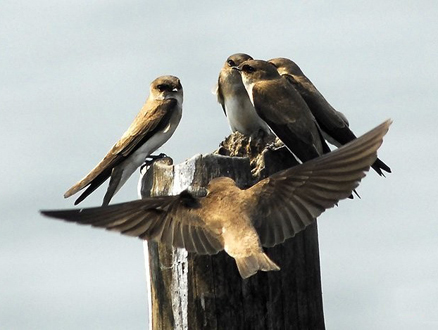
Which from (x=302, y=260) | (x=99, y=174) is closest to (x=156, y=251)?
(x=302, y=260)

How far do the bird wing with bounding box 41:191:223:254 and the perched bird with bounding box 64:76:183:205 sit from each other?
3.23m

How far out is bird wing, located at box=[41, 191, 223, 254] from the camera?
4.92 meters

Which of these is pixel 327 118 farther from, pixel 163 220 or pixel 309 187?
pixel 163 220

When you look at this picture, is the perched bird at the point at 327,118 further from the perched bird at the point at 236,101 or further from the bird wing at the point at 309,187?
the bird wing at the point at 309,187

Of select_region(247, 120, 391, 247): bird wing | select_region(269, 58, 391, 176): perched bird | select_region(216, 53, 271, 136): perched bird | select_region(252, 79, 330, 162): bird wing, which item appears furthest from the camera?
select_region(216, 53, 271, 136): perched bird

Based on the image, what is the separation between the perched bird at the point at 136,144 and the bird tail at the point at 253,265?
12.6 ft

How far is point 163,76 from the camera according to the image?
32.2 feet

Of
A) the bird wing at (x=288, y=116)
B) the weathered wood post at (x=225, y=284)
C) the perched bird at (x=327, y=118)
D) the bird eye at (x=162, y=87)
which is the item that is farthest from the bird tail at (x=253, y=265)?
the bird eye at (x=162, y=87)

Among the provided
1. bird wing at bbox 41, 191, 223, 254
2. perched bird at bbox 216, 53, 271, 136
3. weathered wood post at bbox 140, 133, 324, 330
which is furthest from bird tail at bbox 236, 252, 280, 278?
perched bird at bbox 216, 53, 271, 136

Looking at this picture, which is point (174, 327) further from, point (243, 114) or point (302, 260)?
point (243, 114)

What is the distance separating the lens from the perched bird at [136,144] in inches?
344

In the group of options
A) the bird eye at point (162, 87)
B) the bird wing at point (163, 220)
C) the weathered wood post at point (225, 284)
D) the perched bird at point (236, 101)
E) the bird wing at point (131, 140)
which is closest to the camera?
the weathered wood post at point (225, 284)

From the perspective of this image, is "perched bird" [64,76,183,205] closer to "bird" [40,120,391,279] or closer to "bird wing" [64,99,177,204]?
"bird wing" [64,99,177,204]

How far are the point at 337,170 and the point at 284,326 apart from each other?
3.19 feet
